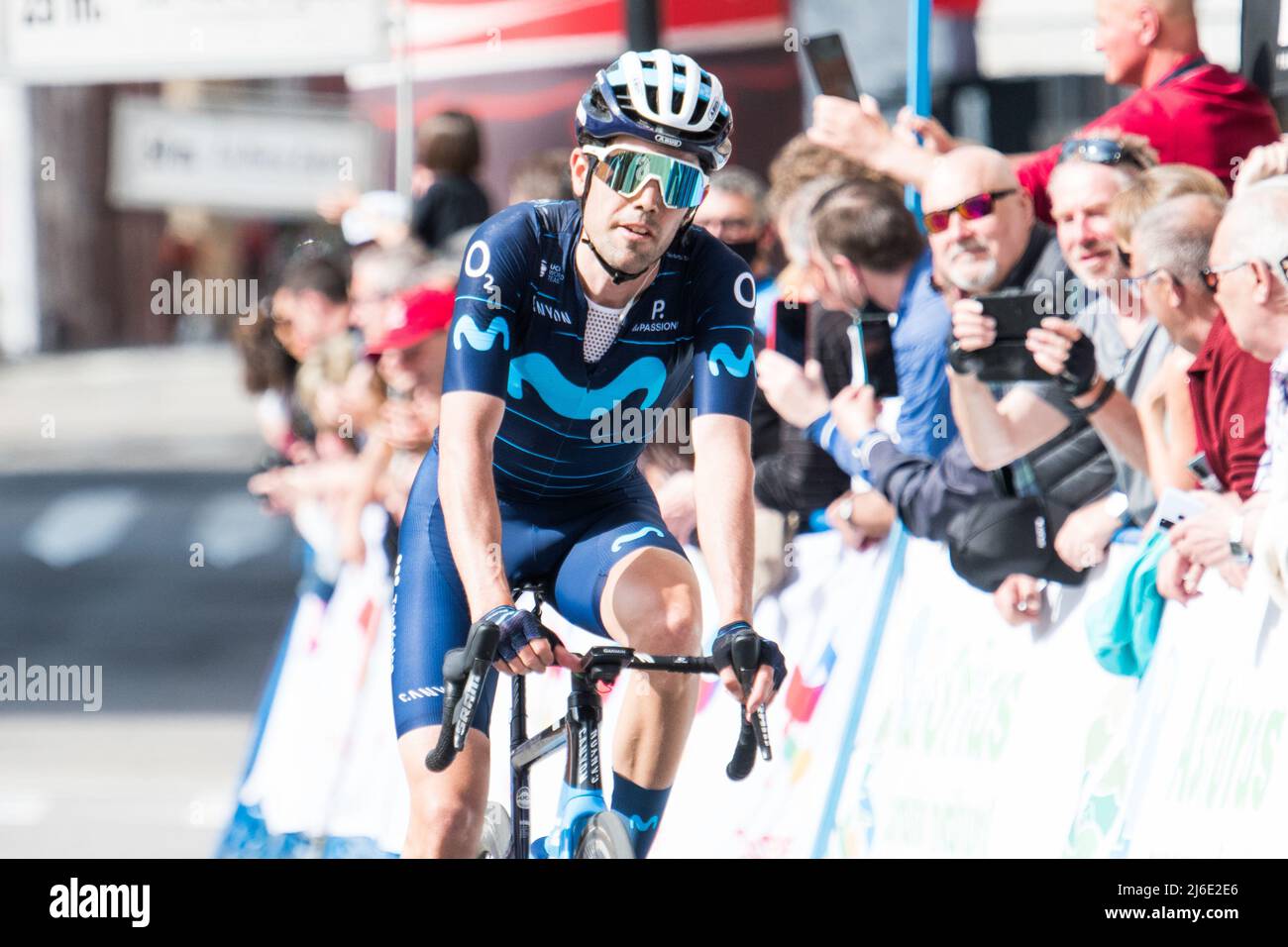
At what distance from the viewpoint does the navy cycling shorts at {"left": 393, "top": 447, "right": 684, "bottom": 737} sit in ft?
15.1

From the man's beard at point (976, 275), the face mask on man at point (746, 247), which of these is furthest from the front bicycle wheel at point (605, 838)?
the face mask on man at point (746, 247)

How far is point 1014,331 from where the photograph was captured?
543 cm

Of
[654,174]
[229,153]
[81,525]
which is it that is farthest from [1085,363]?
[81,525]

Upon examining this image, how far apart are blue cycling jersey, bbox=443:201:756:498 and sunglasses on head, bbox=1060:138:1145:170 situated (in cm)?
162

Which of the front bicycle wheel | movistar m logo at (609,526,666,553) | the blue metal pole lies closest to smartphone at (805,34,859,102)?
the blue metal pole

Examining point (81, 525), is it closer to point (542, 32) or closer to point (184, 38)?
point (542, 32)

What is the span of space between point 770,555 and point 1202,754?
2038 millimetres

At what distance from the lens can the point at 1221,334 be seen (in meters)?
5.07

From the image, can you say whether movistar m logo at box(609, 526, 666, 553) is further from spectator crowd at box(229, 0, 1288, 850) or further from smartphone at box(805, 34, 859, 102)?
smartphone at box(805, 34, 859, 102)

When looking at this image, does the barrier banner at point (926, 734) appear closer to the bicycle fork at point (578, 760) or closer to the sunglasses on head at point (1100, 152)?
Result: the bicycle fork at point (578, 760)

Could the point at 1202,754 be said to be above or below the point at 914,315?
below

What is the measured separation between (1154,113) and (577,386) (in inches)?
86.7

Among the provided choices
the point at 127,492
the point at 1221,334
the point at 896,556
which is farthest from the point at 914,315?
the point at 127,492
